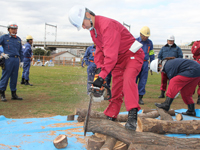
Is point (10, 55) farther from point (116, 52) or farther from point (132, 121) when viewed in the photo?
point (132, 121)

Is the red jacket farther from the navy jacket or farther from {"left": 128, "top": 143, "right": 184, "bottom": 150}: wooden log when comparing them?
the navy jacket

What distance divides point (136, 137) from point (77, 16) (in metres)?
1.94

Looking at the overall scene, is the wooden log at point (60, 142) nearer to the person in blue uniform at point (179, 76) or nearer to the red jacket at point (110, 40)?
the red jacket at point (110, 40)

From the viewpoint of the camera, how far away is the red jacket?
2.84 m

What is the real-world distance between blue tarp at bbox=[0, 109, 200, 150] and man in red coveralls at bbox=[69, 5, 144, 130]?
972mm

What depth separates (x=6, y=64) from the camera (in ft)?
19.3

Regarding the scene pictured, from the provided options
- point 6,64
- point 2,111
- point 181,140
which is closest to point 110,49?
point 181,140

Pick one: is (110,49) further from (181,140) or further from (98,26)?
(181,140)

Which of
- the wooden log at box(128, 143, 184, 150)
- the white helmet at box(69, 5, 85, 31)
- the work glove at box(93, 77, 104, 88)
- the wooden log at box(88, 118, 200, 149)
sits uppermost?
the white helmet at box(69, 5, 85, 31)

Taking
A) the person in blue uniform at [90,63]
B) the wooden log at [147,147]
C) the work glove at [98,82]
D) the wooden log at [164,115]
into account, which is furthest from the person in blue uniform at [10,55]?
the wooden log at [147,147]

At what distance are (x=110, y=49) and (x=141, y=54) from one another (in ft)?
2.52

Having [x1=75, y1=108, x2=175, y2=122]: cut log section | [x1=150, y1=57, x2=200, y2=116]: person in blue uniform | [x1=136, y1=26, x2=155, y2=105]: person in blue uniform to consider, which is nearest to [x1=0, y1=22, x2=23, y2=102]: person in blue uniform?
[x1=75, y1=108, x2=175, y2=122]: cut log section

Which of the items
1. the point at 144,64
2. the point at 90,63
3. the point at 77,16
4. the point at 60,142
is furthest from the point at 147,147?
the point at 90,63

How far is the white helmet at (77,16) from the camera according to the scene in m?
2.88
